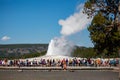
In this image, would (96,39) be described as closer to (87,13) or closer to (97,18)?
(97,18)

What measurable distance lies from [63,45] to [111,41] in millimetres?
98246

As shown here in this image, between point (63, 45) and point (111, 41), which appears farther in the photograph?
point (63, 45)

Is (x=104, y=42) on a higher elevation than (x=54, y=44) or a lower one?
lower

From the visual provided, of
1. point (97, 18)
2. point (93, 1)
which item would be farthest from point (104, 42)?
point (93, 1)

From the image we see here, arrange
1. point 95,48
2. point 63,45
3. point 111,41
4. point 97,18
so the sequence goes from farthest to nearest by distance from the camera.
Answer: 1. point 63,45
2. point 95,48
3. point 111,41
4. point 97,18

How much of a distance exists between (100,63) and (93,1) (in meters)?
33.8

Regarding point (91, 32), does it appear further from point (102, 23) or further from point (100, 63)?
point (100, 63)

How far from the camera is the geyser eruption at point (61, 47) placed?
14677 centimetres

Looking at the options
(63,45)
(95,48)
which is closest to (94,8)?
(95,48)

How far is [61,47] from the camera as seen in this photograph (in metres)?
148

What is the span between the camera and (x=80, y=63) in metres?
74.4

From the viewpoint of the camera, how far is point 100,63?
7231 cm

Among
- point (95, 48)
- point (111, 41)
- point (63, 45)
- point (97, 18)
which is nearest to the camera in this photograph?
point (97, 18)

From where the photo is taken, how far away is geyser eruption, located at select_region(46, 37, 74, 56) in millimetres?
146775
